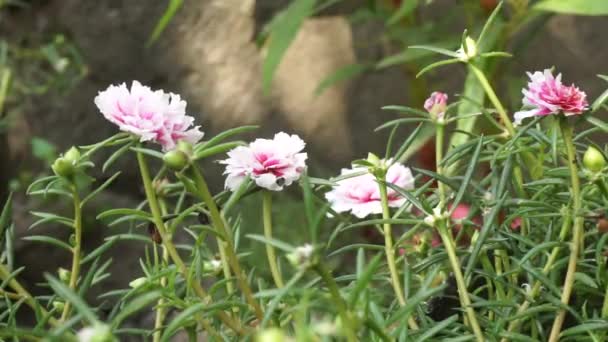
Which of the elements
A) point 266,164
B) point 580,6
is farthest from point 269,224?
point 580,6

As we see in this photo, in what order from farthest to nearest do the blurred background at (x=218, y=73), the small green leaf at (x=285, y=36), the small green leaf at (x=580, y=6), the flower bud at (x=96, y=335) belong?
1. the blurred background at (x=218, y=73)
2. the small green leaf at (x=285, y=36)
3. the small green leaf at (x=580, y=6)
4. the flower bud at (x=96, y=335)

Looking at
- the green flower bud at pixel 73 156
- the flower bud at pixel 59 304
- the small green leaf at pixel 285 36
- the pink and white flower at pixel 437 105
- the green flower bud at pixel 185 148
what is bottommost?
the flower bud at pixel 59 304

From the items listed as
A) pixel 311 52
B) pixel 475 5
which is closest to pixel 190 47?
pixel 311 52

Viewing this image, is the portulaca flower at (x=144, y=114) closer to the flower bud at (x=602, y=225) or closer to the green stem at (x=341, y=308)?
the green stem at (x=341, y=308)

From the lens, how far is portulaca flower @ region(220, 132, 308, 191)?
0.46 meters

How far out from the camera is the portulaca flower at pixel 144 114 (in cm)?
43

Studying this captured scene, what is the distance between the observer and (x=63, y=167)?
0.47 meters

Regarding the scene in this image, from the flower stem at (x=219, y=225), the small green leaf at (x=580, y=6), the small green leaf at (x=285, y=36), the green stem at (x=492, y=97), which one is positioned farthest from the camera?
the small green leaf at (x=285, y=36)

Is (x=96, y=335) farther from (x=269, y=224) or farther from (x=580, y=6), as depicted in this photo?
(x=580, y=6)

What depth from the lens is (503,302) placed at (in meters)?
0.49

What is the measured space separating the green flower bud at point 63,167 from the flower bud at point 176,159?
0.10m

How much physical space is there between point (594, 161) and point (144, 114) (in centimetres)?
25

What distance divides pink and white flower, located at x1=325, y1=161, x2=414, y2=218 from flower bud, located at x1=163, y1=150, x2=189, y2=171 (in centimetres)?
17

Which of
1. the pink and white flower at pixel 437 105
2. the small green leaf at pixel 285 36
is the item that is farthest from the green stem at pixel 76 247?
the small green leaf at pixel 285 36
